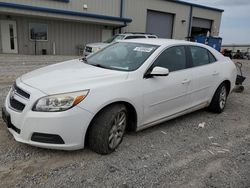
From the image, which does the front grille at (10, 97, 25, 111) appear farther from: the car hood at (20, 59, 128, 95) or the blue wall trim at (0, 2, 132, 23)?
the blue wall trim at (0, 2, 132, 23)

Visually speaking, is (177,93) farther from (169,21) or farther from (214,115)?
(169,21)

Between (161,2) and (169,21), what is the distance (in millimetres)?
2475

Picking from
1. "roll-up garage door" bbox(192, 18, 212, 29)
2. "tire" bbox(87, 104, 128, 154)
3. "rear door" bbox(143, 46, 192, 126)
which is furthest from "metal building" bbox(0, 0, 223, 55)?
"tire" bbox(87, 104, 128, 154)

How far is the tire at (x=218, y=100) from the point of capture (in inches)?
208

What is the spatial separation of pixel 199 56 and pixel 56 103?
3.13 meters

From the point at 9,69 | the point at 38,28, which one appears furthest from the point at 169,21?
the point at 9,69

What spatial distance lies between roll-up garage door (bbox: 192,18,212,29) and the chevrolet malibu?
2525 cm

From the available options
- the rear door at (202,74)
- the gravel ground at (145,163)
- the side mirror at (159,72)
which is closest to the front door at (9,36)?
the gravel ground at (145,163)

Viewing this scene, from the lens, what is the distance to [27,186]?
2619 millimetres

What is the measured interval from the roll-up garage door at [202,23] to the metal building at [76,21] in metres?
1.58

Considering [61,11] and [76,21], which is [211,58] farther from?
[76,21]

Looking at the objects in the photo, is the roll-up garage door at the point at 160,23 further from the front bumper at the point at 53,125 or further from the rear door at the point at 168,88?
the front bumper at the point at 53,125

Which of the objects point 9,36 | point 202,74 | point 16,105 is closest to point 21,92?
point 16,105

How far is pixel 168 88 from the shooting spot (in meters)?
3.99
